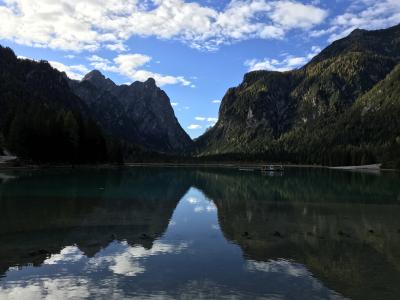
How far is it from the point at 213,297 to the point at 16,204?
33.1 metres

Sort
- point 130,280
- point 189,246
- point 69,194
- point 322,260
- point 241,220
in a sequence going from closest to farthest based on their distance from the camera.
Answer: point 130,280 → point 322,260 → point 189,246 → point 241,220 → point 69,194

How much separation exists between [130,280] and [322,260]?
35.8ft

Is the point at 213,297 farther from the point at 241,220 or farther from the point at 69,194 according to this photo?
the point at 69,194

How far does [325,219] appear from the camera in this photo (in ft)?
134

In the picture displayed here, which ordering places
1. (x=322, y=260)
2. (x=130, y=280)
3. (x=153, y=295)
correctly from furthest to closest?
(x=322, y=260) → (x=130, y=280) → (x=153, y=295)

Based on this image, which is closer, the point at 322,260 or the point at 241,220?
the point at 322,260

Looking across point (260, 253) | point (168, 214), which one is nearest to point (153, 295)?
point (260, 253)

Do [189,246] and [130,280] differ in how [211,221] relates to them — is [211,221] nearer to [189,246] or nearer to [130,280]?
[189,246]

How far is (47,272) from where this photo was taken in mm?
21047

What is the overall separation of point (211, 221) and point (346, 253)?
15.6 metres

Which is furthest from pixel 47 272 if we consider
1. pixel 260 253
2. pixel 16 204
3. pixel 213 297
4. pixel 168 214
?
pixel 16 204

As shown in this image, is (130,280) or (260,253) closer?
(130,280)

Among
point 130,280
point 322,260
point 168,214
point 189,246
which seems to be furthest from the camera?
point 168,214

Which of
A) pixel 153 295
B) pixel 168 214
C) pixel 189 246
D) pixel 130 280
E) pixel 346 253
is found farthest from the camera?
pixel 168 214
